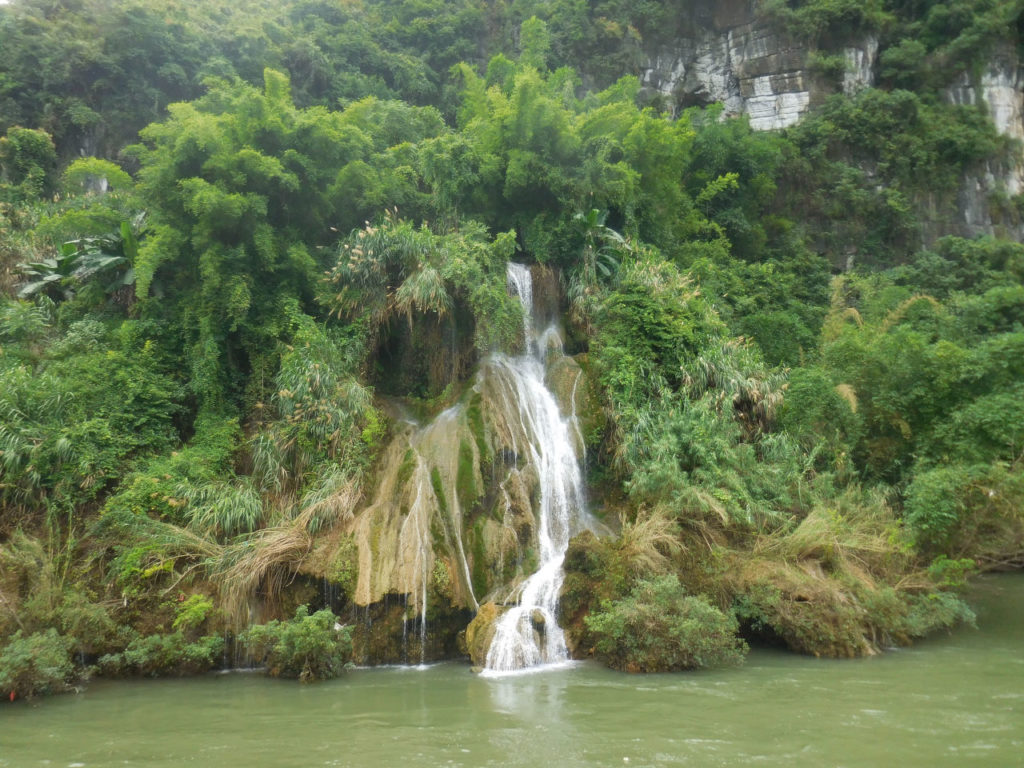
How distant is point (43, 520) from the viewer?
36.5 ft

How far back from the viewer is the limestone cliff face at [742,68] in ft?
90.2

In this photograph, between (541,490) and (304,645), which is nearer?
(304,645)

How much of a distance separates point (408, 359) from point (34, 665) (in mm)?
8712

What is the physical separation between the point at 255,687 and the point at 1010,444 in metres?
12.1

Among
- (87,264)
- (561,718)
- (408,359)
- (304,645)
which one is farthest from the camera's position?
(408,359)

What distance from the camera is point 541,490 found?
12.6 metres

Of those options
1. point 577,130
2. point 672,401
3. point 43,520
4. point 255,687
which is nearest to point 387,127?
point 577,130

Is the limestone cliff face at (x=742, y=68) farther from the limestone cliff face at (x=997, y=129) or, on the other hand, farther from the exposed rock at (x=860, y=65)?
the limestone cliff face at (x=997, y=129)

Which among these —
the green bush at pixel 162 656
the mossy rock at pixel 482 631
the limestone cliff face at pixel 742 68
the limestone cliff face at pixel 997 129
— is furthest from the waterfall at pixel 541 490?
the limestone cliff face at pixel 997 129

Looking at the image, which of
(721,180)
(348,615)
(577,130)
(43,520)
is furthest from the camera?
(721,180)

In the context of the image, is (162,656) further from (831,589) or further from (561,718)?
(831,589)

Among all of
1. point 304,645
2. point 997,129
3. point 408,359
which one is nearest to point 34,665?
point 304,645

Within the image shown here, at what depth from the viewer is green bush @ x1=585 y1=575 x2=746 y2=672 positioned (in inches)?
356

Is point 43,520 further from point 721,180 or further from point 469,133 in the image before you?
point 721,180
